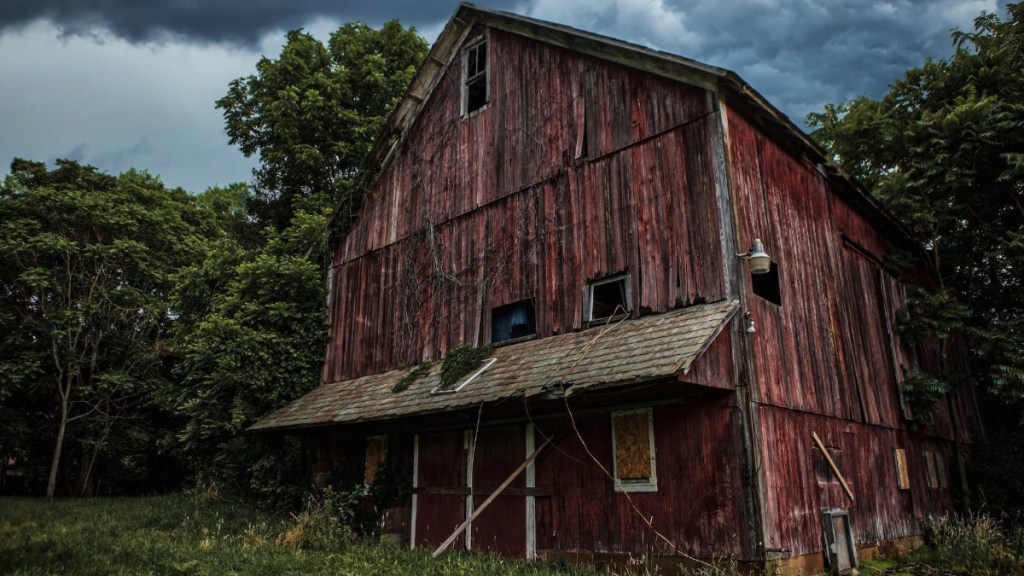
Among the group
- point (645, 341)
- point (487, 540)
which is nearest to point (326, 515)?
point (487, 540)

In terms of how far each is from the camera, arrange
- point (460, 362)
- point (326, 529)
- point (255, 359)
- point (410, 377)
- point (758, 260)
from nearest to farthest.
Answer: point (758, 260), point (326, 529), point (460, 362), point (410, 377), point (255, 359)

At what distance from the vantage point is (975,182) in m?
18.2

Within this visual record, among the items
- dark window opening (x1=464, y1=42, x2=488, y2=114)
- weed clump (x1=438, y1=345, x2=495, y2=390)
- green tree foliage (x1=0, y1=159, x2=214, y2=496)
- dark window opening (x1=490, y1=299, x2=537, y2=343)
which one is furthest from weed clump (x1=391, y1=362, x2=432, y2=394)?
green tree foliage (x1=0, y1=159, x2=214, y2=496)

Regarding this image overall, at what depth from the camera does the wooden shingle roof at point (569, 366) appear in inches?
347

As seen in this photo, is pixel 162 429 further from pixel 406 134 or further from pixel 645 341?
pixel 645 341

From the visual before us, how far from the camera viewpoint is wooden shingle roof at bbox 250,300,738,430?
28.9ft

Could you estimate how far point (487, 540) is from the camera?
11.4 m

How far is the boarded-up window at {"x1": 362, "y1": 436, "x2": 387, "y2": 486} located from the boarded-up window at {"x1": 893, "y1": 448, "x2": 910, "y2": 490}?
9.85 meters

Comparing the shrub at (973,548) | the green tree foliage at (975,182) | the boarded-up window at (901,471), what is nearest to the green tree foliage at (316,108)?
the green tree foliage at (975,182)

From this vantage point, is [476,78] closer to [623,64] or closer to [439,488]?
[623,64]

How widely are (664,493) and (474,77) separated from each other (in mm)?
10220

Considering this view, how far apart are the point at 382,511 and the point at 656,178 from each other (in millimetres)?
8240

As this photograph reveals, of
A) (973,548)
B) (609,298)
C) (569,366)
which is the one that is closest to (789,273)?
(609,298)

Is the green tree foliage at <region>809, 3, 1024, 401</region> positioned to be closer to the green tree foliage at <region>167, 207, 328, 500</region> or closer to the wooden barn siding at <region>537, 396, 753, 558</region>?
the wooden barn siding at <region>537, 396, 753, 558</region>
